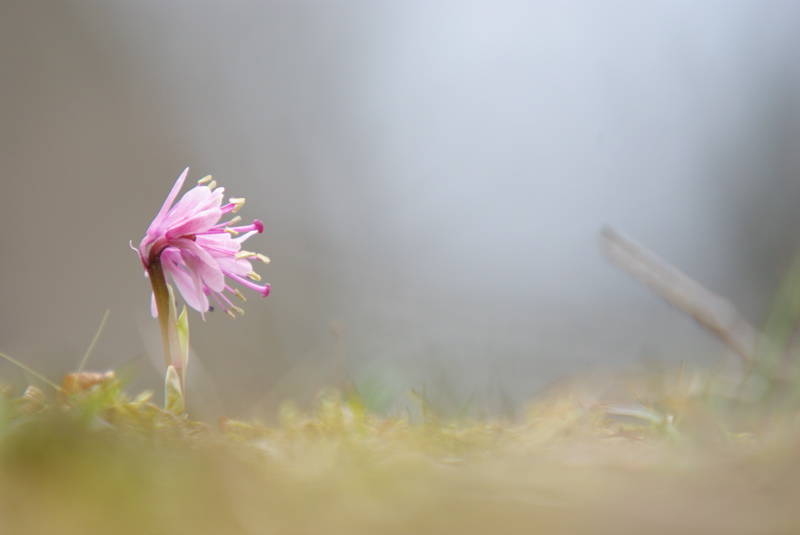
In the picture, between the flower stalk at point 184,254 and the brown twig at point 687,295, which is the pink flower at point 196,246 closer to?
the flower stalk at point 184,254

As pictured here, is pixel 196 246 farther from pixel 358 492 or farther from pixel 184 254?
pixel 358 492

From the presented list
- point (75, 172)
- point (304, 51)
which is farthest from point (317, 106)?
point (75, 172)

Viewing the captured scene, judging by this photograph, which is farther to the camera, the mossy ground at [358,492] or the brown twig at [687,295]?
the brown twig at [687,295]

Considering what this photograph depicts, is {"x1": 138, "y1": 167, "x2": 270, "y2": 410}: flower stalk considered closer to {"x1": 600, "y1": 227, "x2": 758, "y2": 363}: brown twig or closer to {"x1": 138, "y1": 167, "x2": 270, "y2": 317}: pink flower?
{"x1": 138, "y1": 167, "x2": 270, "y2": 317}: pink flower

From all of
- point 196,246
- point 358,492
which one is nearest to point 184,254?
point 196,246

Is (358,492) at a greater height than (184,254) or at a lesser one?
lesser

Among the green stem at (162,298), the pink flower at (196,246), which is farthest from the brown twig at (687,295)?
the green stem at (162,298)

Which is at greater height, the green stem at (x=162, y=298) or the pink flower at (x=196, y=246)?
the pink flower at (x=196, y=246)

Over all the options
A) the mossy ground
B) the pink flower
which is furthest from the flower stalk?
the mossy ground

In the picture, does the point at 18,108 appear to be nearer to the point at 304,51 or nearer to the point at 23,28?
the point at 23,28

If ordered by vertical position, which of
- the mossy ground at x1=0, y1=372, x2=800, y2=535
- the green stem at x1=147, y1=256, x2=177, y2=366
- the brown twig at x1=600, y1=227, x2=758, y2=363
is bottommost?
the mossy ground at x1=0, y1=372, x2=800, y2=535
